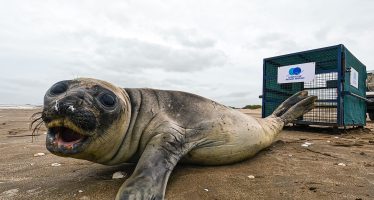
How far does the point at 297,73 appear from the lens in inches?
261

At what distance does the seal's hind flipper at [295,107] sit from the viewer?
510 centimetres

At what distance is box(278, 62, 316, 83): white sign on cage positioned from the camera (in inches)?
251

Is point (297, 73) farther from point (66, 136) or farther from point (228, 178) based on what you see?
point (66, 136)

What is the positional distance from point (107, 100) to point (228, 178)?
3.99 ft

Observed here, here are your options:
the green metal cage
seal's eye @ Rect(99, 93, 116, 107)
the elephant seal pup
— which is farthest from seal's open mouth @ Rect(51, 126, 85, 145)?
the green metal cage

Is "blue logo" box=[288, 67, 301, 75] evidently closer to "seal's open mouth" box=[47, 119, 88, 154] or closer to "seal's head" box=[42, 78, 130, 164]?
"seal's head" box=[42, 78, 130, 164]

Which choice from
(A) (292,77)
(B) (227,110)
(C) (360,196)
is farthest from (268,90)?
(C) (360,196)

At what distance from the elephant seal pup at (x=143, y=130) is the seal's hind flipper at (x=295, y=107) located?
1584mm

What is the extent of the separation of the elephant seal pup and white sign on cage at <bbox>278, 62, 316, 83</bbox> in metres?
3.32

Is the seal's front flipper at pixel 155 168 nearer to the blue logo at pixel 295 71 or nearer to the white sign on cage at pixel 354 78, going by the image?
→ the blue logo at pixel 295 71

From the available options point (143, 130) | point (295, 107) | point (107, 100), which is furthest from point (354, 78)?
point (107, 100)

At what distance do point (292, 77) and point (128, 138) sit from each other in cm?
508

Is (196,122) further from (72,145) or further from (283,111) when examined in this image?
(283,111)

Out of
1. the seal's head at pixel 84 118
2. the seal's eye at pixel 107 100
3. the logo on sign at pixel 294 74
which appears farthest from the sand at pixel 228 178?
the logo on sign at pixel 294 74
